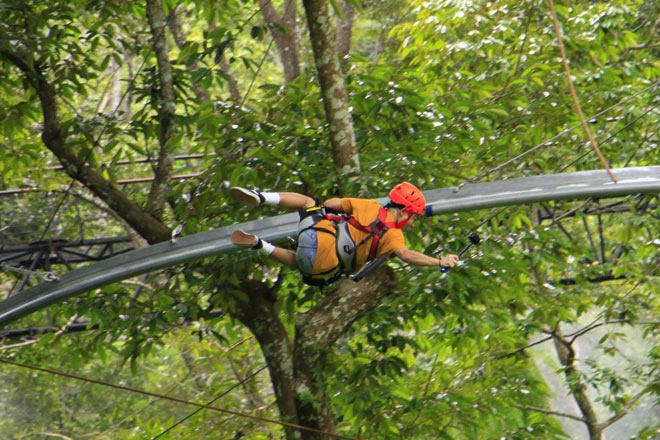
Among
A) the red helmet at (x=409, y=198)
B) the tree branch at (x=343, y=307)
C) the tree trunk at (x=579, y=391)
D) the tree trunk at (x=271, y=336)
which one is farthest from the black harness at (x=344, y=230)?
the tree trunk at (x=579, y=391)

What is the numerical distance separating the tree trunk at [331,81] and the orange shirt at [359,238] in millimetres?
706

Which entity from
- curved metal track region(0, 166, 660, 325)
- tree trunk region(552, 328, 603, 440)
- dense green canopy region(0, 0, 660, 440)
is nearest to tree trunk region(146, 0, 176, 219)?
dense green canopy region(0, 0, 660, 440)

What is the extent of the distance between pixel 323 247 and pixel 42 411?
9.59 meters

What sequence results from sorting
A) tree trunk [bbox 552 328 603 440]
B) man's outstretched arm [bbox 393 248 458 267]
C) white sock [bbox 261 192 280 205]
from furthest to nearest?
tree trunk [bbox 552 328 603 440]
white sock [bbox 261 192 280 205]
man's outstretched arm [bbox 393 248 458 267]

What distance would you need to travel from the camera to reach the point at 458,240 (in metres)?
5.61

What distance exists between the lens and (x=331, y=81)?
5.43 meters

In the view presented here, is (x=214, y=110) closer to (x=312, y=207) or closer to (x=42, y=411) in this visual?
(x=312, y=207)

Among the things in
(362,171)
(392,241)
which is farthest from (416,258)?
(362,171)

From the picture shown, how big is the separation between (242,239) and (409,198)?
870mm

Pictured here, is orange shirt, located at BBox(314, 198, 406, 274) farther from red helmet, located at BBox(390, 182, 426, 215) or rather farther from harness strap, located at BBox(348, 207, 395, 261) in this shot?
red helmet, located at BBox(390, 182, 426, 215)

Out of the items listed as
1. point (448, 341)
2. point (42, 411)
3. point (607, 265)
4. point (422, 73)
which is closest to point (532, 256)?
point (448, 341)

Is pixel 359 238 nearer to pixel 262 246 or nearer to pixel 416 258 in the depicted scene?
pixel 416 258

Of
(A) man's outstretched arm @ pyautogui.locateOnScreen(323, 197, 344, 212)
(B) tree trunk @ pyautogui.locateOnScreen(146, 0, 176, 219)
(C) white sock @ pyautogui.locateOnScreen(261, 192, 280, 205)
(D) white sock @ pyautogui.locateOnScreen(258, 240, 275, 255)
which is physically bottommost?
(D) white sock @ pyautogui.locateOnScreen(258, 240, 275, 255)

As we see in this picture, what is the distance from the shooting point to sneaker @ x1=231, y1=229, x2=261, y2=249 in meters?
4.53
